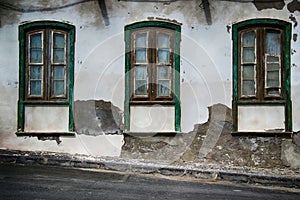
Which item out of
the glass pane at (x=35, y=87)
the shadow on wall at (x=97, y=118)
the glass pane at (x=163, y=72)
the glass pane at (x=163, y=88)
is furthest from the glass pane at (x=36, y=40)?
the glass pane at (x=163, y=88)

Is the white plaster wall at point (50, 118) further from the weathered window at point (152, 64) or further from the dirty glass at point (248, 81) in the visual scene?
the dirty glass at point (248, 81)

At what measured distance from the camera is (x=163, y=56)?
1124 cm

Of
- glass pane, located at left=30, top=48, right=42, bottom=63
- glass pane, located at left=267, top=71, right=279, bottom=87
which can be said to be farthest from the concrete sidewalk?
glass pane, located at left=30, top=48, right=42, bottom=63

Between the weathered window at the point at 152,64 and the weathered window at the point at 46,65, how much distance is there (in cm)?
169

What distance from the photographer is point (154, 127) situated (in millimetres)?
11102

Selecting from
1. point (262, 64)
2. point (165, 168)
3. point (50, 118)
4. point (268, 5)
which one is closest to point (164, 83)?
point (165, 168)

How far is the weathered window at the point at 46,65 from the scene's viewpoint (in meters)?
11.4

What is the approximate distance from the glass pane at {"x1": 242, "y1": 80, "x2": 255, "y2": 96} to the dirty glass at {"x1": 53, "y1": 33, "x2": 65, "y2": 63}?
4.34m

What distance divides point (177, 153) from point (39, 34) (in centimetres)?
437

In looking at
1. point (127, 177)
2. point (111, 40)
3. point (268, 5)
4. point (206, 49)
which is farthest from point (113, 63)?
point (268, 5)

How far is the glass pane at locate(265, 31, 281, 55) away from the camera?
11.0 meters

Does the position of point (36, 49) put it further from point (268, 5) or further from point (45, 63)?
Result: point (268, 5)

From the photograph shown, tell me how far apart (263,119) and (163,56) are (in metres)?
2.74

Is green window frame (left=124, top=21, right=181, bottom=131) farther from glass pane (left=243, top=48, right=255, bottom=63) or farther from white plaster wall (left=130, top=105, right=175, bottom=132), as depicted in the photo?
glass pane (left=243, top=48, right=255, bottom=63)
